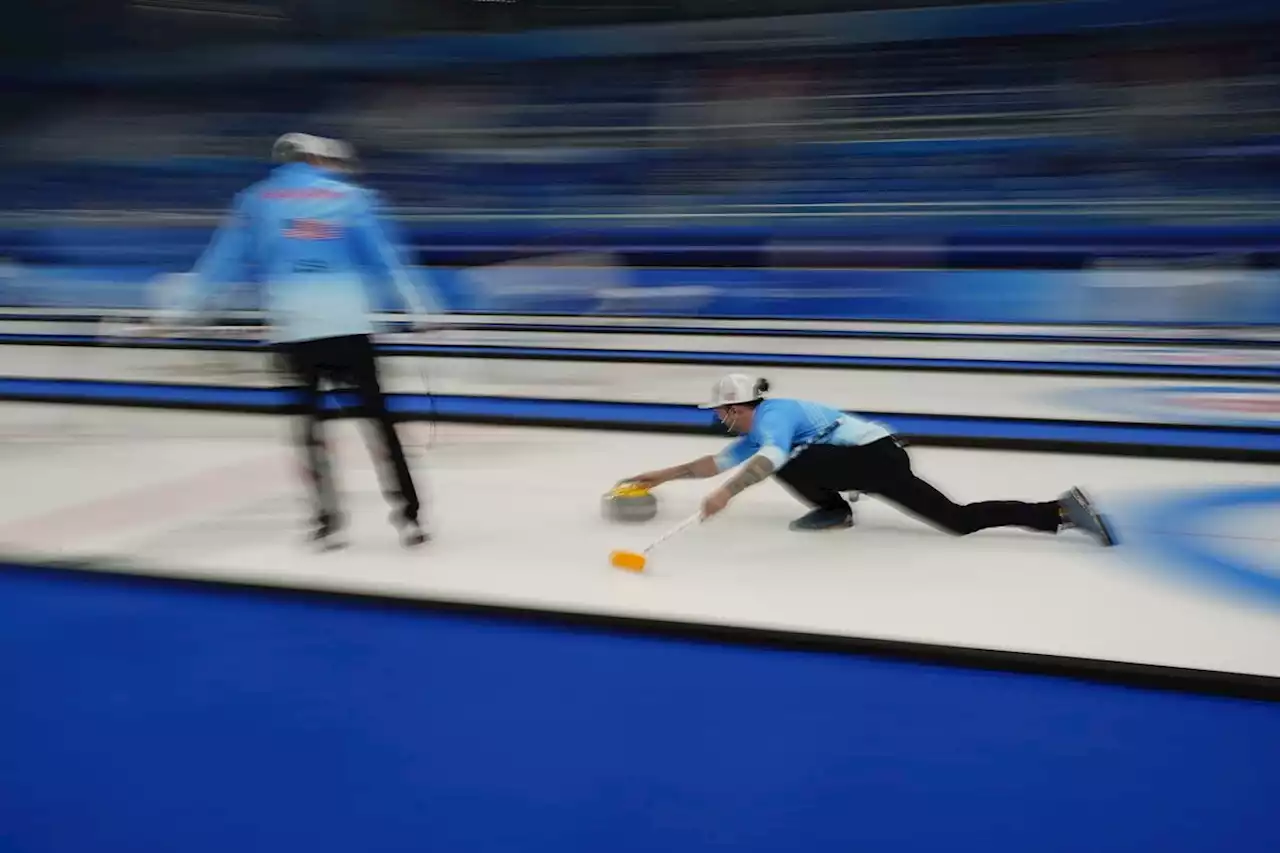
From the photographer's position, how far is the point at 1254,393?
508 centimetres

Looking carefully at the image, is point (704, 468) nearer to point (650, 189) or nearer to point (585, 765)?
point (585, 765)

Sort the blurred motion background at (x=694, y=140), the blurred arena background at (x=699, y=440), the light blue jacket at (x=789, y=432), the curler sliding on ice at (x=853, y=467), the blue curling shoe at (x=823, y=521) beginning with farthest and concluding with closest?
the blurred motion background at (x=694, y=140) < the blue curling shoe at (x=823, y=521) < the curler sliding on ice at (x=853, y=467) < the light blue jacket at (x=789, y=432) < the blurred arena background at (x=699, y=440)

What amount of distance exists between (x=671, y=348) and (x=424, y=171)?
7.43 meters

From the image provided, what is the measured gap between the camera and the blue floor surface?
1892mm

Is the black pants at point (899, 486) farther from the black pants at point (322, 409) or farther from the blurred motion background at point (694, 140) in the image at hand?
the blurred motion background at point (694, 140)

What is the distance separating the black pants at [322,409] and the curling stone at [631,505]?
2.09ft

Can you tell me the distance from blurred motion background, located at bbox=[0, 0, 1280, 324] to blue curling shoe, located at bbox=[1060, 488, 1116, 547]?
5054 millimetres

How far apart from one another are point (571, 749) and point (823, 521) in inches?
56.0

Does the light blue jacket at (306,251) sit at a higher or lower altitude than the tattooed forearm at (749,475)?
higher

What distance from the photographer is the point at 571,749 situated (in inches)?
82.9

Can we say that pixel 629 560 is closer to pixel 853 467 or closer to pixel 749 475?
pixel 749 475

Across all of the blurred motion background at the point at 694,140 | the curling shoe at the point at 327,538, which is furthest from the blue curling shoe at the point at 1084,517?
the blurred motion background at the point at 694,140

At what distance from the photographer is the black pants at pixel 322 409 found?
2.78 metres

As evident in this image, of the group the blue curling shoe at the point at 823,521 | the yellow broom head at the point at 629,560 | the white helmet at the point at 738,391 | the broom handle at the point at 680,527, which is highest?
the white helmet at the point at 738,391
